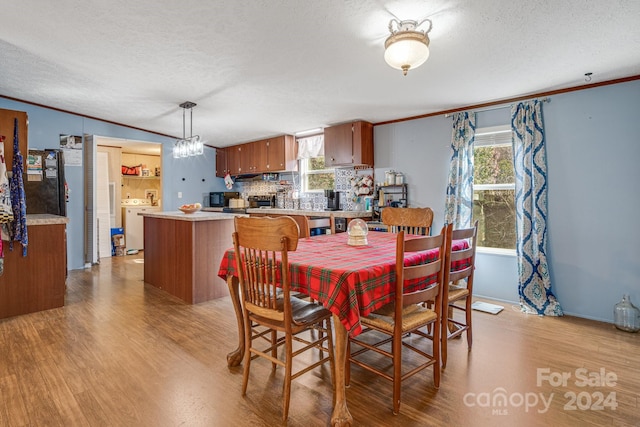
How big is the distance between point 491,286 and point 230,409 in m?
3.24

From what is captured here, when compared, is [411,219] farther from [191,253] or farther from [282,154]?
[282,154]

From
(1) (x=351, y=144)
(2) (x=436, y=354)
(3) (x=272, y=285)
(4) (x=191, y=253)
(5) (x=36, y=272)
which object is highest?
(1) (x=351, y=144)

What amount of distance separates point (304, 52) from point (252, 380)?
102 inches

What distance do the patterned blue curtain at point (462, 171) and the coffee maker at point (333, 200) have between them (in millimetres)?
1830

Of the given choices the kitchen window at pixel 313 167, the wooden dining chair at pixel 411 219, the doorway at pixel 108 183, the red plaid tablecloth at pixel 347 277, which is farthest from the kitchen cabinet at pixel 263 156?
the red plaid tablecloth at pixel 347 277

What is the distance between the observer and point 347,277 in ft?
5.34

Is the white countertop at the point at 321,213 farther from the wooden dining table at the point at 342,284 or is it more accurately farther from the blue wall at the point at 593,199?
the wooden dining table at the point at 342,284

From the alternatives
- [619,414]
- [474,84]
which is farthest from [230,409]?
[474,84]

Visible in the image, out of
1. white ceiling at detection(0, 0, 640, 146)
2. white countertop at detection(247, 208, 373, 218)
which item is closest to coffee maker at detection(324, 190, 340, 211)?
white countertop at detection(247, 208, 373, 218)

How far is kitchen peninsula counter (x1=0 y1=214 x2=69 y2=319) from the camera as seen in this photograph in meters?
3.30

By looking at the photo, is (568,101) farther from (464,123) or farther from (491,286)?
(491,286)

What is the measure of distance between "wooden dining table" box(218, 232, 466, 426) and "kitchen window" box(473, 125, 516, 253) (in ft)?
7.49

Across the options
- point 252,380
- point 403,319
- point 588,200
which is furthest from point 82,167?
point 588,200

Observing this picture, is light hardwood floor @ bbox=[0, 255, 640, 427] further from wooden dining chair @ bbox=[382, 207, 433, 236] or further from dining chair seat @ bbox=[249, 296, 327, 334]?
wooden dining chair @ bbox=[382, 207, 433, 236]
